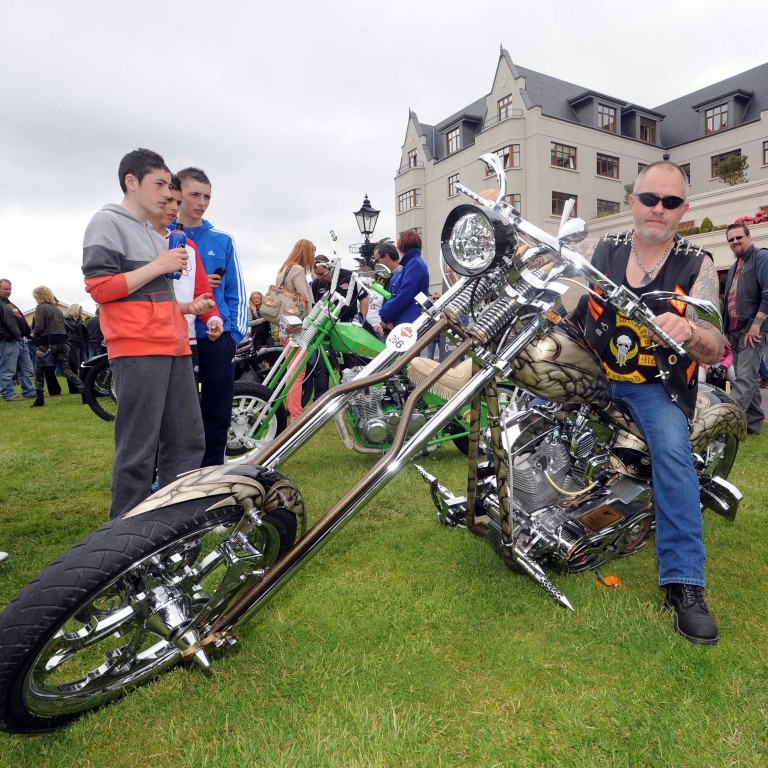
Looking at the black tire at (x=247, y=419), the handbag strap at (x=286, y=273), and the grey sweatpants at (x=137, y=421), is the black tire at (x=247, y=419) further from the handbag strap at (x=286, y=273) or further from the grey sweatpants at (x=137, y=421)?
the grey sweatpants at (x=137, y=421)

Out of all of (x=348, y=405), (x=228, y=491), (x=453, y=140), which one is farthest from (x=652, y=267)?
(x=453, y=140)

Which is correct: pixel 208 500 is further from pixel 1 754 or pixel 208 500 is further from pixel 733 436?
pixel 733 436

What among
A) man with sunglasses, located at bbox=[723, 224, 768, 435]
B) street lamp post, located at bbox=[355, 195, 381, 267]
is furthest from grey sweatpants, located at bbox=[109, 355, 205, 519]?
street lamp post, located at bbox=[355, 195, 381, 267]

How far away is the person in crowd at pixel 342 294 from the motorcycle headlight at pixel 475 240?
2.58m

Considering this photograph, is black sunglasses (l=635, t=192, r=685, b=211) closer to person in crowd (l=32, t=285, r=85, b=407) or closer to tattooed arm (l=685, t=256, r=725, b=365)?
tattooed arm (l=685, t=256, r=725, b=365)

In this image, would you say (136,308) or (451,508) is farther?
(451,508)

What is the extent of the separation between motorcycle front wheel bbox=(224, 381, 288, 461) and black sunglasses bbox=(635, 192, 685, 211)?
330 centimetres

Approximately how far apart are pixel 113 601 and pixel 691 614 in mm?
2204

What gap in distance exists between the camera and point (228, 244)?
12.3 feet

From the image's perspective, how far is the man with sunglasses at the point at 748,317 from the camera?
561 cm

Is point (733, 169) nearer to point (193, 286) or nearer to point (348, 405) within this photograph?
point (348, 405)

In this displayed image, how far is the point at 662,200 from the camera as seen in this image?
2.38m

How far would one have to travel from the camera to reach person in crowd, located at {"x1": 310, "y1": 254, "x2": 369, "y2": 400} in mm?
4965

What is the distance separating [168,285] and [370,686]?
1892mm
